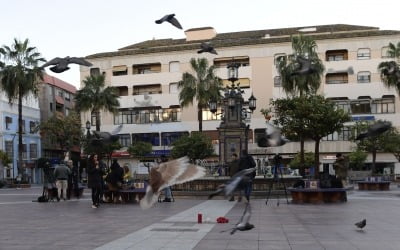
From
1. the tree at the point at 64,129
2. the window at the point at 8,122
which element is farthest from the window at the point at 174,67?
the window at the point at 8,122

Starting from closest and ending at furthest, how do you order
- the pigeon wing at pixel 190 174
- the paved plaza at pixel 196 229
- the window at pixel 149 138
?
the pigeon wing at pixel 190 174 → the paved plaza at pixel 196 229 → the window at pixel 149 138

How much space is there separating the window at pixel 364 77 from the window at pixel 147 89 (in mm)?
22518

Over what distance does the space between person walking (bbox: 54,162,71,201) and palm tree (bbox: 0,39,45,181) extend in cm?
2327

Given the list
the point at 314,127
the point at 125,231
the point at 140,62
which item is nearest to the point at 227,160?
the point at 314,127

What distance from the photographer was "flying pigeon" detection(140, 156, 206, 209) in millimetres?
4105

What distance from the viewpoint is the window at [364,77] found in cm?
5653

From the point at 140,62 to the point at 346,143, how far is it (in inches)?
1000

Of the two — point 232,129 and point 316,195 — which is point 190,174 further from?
point 232,129

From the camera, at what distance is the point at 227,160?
24953mm

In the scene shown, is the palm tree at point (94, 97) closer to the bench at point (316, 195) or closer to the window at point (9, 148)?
the window at point (9, 148)

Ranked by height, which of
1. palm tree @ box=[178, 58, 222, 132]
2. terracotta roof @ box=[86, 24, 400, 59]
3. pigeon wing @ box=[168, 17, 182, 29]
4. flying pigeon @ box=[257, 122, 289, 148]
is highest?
terracotta roof @ box=[86, 24, 400, 59]

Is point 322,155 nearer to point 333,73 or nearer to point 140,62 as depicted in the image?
point 333,73

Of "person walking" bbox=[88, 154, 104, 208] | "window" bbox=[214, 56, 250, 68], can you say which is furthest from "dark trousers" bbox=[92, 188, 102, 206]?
"window" bbox=[214, 56, 250, 68]

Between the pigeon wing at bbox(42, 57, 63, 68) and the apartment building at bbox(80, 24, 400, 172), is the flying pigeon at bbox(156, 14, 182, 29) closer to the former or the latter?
the pigeon wing at bbox(42, 57, 63, 68)
